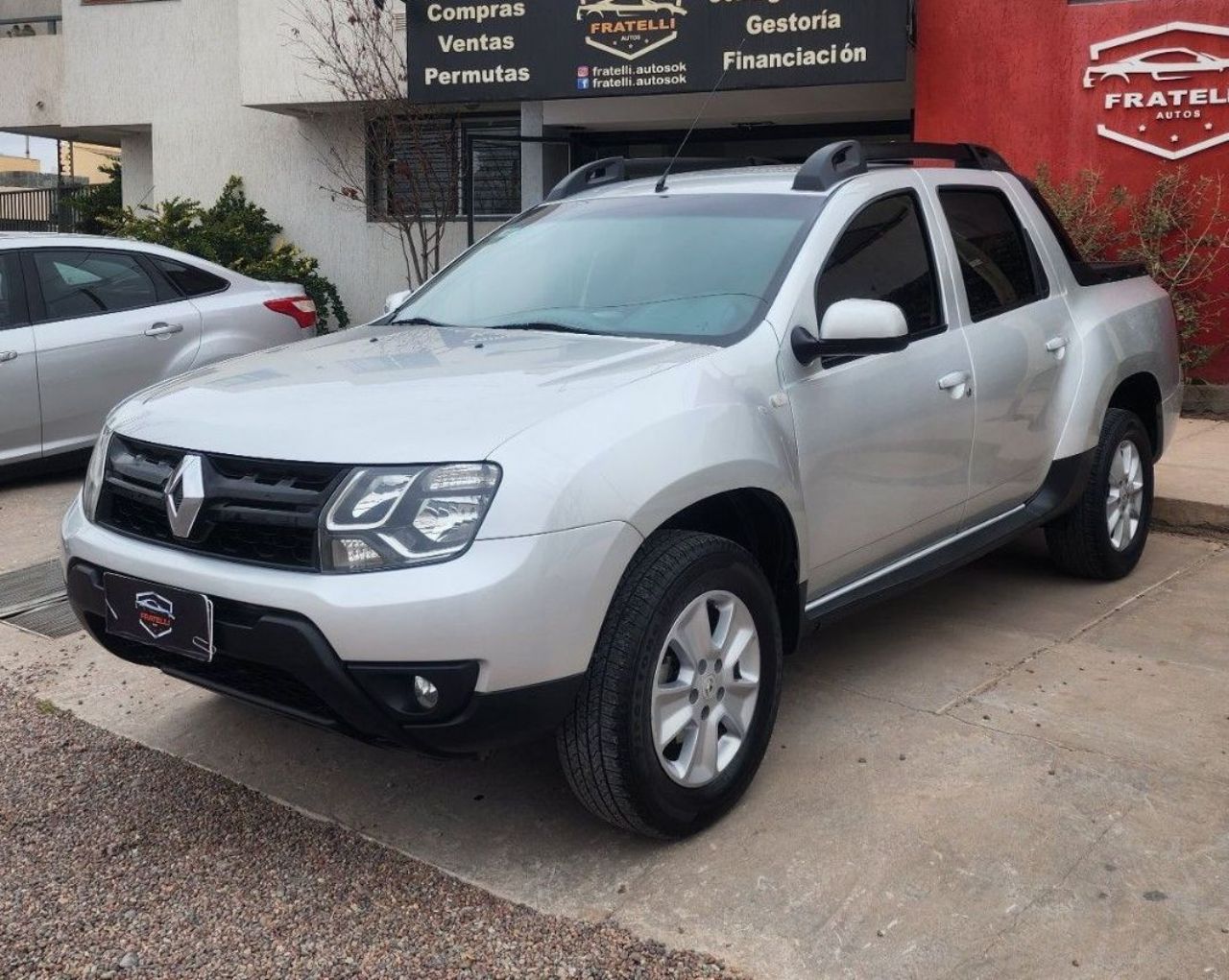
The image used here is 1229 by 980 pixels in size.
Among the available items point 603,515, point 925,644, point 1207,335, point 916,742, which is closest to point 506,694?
point 603,515

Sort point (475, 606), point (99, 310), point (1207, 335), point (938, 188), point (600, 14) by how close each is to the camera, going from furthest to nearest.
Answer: point (600, 14) → point (1207, 335) → point (99, 310) → point (938, 188) → point (475, 606)

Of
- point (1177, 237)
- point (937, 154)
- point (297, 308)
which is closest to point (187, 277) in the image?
point (297, 308)

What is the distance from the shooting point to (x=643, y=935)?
9.96ft

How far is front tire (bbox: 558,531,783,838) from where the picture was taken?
3133mm

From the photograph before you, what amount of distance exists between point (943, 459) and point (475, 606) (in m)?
2.05

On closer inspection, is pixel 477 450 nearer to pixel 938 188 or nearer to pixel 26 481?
pixel 938 188

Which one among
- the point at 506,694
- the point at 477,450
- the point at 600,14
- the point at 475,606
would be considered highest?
the point at 600,14

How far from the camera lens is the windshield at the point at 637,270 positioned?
13.0 ft

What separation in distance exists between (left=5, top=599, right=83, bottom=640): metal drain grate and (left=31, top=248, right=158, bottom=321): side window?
8.72 ft

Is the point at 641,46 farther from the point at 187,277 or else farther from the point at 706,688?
the point at 706,688

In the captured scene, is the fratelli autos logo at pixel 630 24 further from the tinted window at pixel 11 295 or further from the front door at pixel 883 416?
the front door at pixel 883 416

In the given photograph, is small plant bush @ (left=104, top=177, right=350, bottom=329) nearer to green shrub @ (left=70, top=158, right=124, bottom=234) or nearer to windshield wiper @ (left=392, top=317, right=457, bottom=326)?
green shrub @ (left=70, top=158, right=124, bottom=234)

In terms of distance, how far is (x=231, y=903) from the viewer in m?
3.22

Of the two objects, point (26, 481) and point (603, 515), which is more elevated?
point (603, 515)
